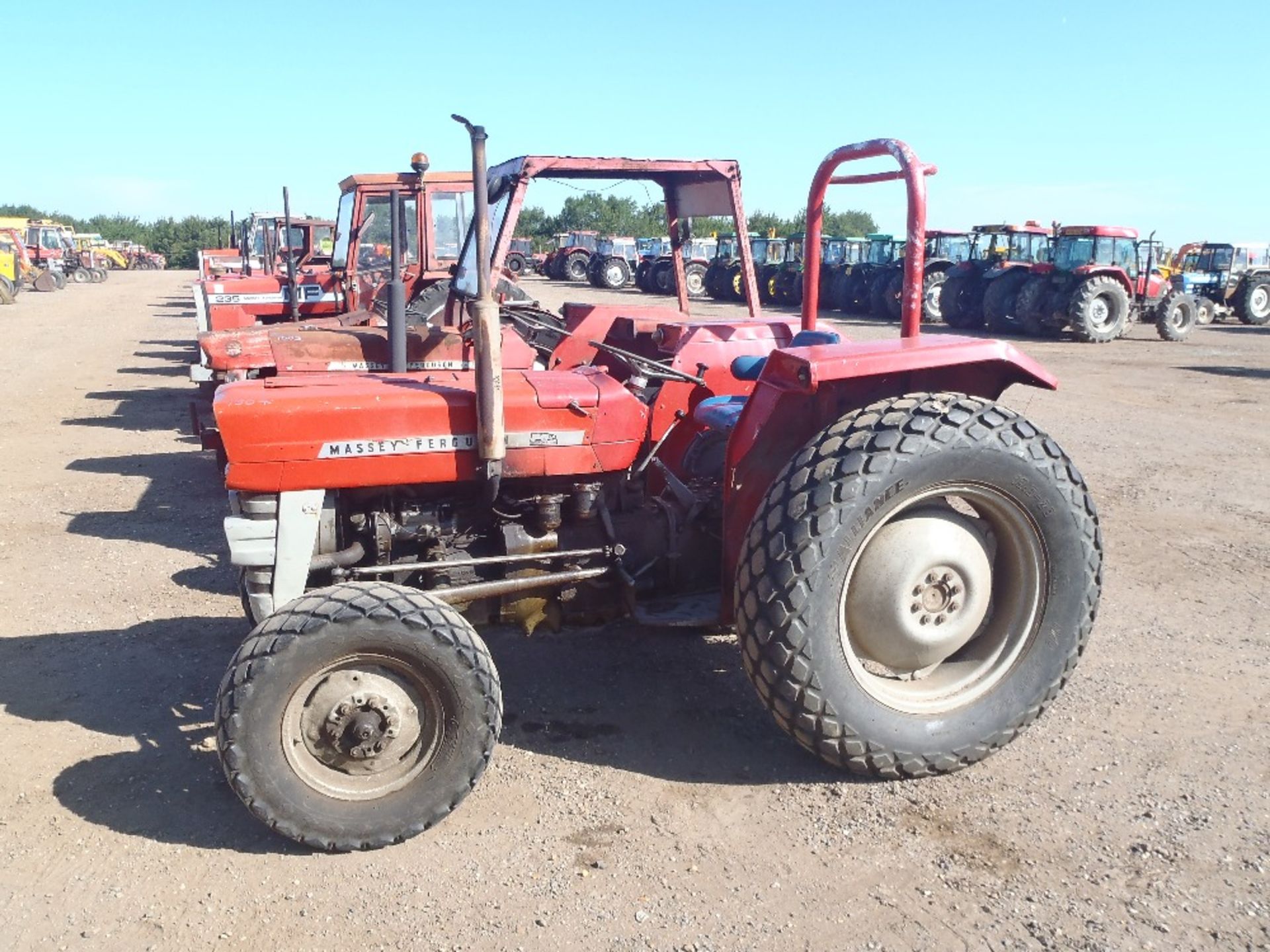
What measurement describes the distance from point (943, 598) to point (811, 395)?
744 millimetres

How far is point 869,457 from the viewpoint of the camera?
2.82m

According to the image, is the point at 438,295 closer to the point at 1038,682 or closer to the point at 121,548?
the point at 121,548

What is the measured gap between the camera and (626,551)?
3391mm

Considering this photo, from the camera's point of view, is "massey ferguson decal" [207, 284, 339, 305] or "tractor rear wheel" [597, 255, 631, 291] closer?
"massey ferguson decal" [207, 284, 339, 305]

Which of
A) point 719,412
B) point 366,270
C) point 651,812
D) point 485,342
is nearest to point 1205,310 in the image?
point 366,270

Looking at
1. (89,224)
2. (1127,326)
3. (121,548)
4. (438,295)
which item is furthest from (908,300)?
(89,224)

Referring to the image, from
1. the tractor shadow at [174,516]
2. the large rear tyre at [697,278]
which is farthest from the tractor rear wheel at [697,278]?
the tractor shadow at [174,516]

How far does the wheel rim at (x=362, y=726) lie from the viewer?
268cm

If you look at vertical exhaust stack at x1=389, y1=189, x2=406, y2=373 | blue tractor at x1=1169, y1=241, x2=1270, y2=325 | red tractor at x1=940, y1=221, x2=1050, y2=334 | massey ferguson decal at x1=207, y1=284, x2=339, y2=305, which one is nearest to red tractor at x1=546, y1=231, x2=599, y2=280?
red tractor at x1=940, y1=221, x2=1050, y2=334

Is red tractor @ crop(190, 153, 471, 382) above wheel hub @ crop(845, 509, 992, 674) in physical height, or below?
above

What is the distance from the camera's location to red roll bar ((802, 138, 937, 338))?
3.11 m

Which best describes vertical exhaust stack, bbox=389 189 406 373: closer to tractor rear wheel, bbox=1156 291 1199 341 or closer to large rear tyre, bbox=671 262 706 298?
tractor rear wheel, bbox=1156 291 1199 341

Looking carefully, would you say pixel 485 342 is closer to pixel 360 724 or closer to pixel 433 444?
pixel 433 444

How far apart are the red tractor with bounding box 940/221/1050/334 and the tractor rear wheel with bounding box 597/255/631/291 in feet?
42.1
